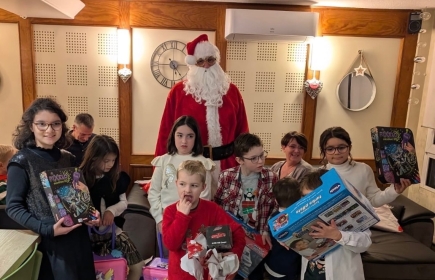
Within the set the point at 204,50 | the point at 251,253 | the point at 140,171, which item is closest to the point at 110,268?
the point at 251,253

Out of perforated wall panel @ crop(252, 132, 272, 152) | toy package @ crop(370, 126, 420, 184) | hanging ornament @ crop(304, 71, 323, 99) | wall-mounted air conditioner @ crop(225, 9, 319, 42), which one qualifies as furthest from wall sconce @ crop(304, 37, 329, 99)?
toy package @ crop(370, 126, 420, 184)

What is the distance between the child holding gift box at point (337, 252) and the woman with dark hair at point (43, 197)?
1025mm

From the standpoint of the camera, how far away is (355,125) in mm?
3811

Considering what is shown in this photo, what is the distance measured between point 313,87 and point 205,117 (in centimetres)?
158

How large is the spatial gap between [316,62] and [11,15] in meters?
3.05

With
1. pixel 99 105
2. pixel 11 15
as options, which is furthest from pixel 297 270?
pixel 11 15

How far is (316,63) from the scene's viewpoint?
11.6 ft

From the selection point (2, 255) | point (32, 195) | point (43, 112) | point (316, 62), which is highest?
point (316, 62)

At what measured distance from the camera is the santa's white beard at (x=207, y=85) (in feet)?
8.14

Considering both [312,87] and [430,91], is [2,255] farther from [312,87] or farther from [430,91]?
[430,91]

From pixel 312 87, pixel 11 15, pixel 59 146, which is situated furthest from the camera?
pixel 312 87

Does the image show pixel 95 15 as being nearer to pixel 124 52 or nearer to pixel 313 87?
pixel 124 52

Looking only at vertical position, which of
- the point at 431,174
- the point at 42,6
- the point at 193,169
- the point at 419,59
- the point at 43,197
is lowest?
the point at 431,174

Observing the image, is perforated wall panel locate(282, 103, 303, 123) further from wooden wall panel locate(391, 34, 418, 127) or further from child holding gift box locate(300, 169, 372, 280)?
child holding gift box locate(300, 169, 372, 280)
